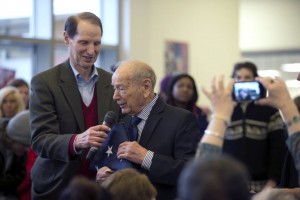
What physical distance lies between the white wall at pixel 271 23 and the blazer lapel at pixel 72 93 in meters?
10.2

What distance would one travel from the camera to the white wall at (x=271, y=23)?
13.0m

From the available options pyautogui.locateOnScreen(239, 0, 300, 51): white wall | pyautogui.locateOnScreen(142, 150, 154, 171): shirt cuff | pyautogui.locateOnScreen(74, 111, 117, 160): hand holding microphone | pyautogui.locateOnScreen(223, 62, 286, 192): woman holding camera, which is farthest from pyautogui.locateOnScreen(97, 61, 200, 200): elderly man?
pyautogui.locateOnScreen(239, 0, 300, 51): white wall

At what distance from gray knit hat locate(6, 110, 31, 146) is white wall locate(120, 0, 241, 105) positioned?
4155mm

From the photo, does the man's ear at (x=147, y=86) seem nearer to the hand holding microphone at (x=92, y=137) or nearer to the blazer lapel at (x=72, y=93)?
the hand holding microphone at (x=92, y=137)

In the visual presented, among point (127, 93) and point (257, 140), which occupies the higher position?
point (127, 93)

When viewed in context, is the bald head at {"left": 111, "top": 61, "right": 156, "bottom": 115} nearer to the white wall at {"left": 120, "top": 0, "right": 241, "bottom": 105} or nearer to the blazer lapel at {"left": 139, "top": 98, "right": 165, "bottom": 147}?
the blazer lapel at {"left": 139, "top": 98, "right": 165, "bottom": 147}

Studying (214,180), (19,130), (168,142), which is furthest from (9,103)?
(214,180)

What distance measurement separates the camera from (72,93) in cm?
339

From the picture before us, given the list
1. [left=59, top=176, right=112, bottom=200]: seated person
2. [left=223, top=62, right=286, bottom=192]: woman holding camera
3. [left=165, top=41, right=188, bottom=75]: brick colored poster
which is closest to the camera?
[left=59, top=176, right=112, bottom=200]: seated person

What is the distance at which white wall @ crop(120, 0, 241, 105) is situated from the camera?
8759 mm

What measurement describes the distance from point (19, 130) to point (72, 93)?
4.24 feet

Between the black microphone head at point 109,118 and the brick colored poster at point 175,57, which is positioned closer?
the black microphone head at point 109,118

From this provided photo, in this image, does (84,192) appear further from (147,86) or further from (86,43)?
(86,43)

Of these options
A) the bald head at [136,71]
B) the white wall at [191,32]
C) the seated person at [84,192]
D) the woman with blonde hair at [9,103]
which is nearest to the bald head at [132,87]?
the bald head at [136,71]
